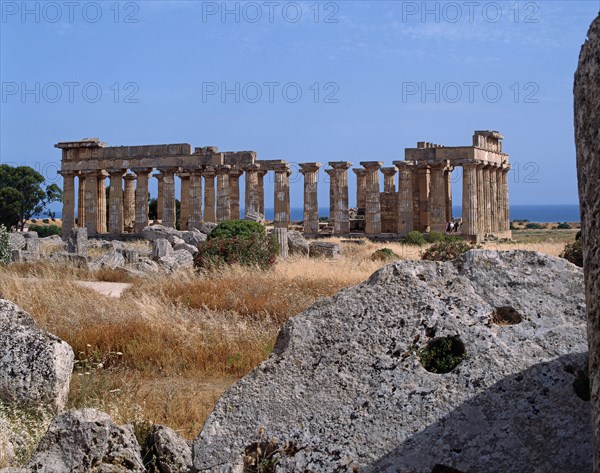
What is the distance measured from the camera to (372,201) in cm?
4231

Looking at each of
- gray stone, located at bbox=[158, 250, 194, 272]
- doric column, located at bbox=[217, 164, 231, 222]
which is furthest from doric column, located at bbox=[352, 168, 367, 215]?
gray stone, located at bbox=[158, 250, 194, 272]

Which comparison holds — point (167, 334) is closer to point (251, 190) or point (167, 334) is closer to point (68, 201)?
point (251, 190)

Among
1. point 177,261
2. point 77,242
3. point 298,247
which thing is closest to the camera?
point 177,261

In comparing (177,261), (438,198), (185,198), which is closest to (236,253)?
(177,261)

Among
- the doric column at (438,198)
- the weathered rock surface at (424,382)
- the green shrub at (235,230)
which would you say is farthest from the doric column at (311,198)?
the weathered rock surface at (424,382)

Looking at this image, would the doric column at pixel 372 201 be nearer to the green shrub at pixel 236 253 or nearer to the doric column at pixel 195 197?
the doric column at pixel 195 197

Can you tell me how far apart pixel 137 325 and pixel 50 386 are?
4.03 metres

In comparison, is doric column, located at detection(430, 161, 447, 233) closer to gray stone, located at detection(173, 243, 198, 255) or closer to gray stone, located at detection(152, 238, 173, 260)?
gray stone, located at detection(173, 243, 198, 255)

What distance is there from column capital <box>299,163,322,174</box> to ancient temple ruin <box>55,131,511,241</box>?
62 mm

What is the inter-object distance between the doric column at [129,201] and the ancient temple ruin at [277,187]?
108cm

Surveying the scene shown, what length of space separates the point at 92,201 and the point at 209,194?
6817 mm

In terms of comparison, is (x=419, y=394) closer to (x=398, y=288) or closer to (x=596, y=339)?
(x=398, y=288)

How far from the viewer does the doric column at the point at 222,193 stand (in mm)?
45344

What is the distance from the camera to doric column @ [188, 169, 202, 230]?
149 feet
